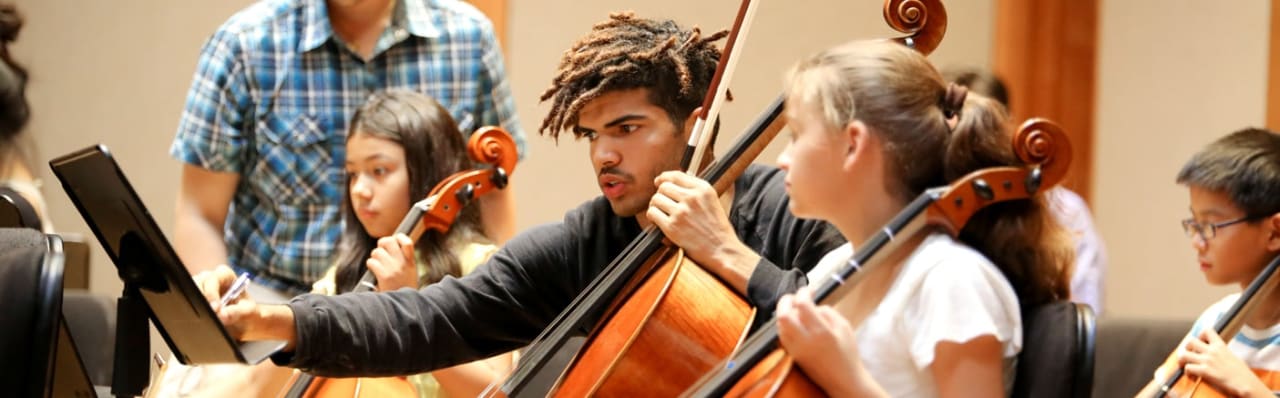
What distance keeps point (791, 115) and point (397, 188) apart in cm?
114

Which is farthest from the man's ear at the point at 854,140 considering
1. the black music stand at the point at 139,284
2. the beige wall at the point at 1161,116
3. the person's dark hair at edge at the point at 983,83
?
the beige wall at the point at 1161,116

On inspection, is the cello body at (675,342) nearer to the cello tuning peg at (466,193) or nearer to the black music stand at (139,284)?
the black music stand at (139,284)

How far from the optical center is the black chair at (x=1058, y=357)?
1.41 metres

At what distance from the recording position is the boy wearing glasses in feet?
7.00

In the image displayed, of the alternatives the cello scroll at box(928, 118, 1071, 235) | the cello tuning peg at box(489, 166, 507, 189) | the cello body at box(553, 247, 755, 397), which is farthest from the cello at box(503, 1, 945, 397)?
the cello tuning peg at box(489, 166, 507, 189)

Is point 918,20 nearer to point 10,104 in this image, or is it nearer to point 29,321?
point 29,321

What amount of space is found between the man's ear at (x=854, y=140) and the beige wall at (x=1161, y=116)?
7.98ft

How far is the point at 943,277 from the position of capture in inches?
55.2

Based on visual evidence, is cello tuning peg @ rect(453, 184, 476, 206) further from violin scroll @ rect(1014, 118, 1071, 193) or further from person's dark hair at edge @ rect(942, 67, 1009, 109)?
person's dark hair at edge @ rect(942, 67, 1009, 109)

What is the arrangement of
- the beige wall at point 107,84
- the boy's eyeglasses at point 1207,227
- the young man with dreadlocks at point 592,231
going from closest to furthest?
the young man with dreadlocks at point 592,231
the boy's eyeglasses at point 1207,227
the beige wall at point 107,84

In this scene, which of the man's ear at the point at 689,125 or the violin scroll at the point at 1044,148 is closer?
the violin scroll at the point at 1044,148

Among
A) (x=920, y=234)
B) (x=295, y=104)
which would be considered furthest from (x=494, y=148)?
(x=920, y=234)

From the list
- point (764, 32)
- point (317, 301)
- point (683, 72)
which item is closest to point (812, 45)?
point (764, 32)

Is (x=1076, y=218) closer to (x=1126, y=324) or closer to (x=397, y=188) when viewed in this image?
(x=1126, y=324)
